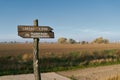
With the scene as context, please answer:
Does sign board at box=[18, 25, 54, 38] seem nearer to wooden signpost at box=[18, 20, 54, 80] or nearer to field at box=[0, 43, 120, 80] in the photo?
wooden signpost at box=[18, 20, 54, 80]

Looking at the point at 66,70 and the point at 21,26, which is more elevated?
the point at 21,26

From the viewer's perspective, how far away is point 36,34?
29.2 ft

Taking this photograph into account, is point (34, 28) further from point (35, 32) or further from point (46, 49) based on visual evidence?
point (46, 49)

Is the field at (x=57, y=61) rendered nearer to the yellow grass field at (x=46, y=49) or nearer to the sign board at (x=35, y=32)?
the yellow grass field at (x=46, y=49)

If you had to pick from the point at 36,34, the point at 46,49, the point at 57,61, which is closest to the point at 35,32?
the point at 36,34

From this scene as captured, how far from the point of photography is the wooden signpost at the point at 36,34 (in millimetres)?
8781

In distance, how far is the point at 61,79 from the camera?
1390 cm

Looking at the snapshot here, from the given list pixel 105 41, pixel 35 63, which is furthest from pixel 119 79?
pixel 105 41

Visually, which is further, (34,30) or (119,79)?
(119,79)

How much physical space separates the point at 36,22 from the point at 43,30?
1.22ft

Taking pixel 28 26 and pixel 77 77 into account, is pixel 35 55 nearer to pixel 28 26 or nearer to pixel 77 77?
pixel 28 26

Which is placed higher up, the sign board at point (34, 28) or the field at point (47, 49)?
the sign board at point (34, 28)

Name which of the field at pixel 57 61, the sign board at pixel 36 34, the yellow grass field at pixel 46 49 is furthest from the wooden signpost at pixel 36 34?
the yellow grass field at pixel 46 49

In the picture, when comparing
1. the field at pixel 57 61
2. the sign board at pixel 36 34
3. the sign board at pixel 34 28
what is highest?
the sign board at pixel 34 28
